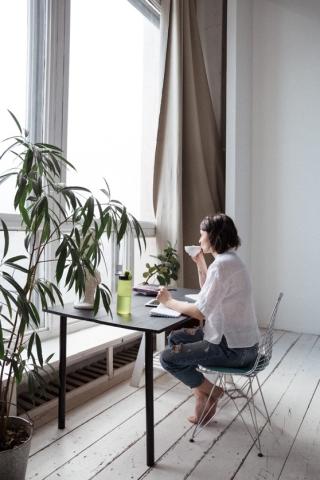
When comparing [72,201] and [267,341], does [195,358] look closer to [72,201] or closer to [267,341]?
[267,341]

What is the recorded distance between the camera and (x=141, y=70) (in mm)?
3619

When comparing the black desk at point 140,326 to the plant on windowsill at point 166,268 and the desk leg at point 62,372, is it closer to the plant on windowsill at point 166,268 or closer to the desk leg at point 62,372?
the desk leg at point 62,372

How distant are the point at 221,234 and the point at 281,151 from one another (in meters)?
2.51

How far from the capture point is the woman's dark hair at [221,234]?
198 cm

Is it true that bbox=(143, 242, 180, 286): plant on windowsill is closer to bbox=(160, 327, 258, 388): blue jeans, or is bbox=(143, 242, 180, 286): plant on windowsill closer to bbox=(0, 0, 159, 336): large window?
bbox=(0, 0, 159, 336): large window

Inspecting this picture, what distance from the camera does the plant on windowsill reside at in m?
2.96

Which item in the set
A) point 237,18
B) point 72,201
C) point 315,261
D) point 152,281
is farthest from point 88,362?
point 237,18

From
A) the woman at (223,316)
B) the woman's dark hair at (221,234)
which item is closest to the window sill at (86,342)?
the woman at (223,316)

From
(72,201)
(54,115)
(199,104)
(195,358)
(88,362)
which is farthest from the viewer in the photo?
(199,104)

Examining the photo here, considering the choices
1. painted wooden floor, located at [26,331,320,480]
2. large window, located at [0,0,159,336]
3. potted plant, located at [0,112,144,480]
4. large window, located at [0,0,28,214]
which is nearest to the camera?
potted plant, located at [0,112,144,480]

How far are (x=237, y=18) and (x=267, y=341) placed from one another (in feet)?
10.9

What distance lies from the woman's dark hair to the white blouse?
11 cm

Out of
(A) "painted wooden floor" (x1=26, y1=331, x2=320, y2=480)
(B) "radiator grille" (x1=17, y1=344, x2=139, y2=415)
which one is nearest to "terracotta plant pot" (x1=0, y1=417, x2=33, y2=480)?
(A) "painted wooden floor" (x1=26, y1=331, x2=320, y2=480)

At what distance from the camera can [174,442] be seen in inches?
76.4
